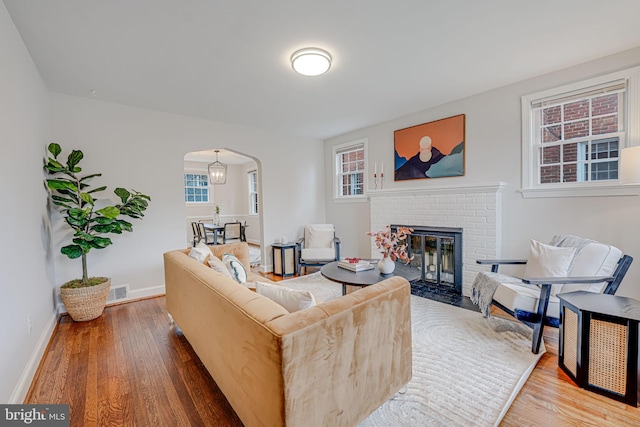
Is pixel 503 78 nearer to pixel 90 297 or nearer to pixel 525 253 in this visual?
pixel 525 253

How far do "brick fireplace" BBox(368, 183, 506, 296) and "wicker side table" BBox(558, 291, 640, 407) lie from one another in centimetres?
150

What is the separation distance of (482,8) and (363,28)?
2.78ft

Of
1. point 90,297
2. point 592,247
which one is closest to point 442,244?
point 592,247

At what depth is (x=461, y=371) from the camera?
6.72 ft

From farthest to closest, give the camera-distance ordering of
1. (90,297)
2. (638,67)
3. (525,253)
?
(525,253)
(90,297)
(638,67)

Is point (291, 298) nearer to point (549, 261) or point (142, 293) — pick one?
point (549, 261)

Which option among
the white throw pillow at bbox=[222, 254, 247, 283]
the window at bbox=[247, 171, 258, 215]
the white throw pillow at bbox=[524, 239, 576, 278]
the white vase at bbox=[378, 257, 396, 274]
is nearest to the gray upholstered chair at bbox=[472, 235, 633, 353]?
the white throw pillow at bbox=[524, 239, 576, 278]

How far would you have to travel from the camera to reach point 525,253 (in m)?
3.31

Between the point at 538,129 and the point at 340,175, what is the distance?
3.27m

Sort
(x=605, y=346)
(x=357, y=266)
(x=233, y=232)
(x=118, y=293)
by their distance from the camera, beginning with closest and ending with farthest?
(x=605, y=346) < (x=357, y=266) < (x=118, y=293) < (x=233, y=232)

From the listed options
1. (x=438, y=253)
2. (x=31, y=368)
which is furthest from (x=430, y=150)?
(x=31, y=368)

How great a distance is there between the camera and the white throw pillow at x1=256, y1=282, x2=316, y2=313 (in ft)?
5.00

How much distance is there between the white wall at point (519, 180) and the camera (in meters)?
2.66

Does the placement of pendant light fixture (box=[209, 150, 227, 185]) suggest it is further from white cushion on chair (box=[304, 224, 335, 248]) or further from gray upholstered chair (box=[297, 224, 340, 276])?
white cushion on chair (box=[304, 224, 335, 248])
